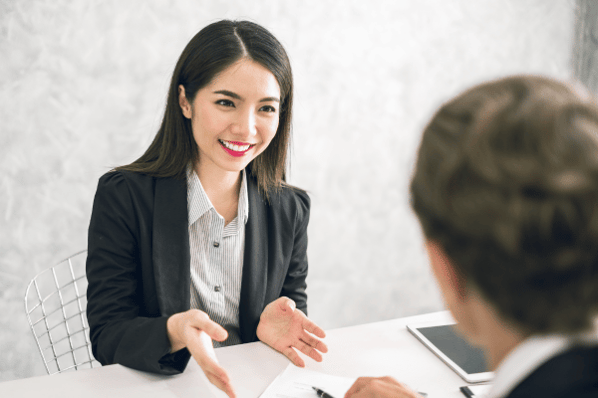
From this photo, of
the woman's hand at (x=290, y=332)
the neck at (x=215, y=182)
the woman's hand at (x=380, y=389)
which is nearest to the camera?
the woman's hand at (x=380, y=389)

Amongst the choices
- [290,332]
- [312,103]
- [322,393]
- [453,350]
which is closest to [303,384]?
[322,393]

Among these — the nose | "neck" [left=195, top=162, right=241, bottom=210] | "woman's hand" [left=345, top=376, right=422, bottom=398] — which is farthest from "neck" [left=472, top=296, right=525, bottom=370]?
"neck" [left=195, top=162, right=241, bottom=210]

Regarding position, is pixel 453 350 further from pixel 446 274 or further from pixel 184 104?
pixel 184 104

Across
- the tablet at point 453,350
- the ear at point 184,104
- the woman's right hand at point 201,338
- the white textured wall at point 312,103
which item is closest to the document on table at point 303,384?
the woman's right hand at point 201,338

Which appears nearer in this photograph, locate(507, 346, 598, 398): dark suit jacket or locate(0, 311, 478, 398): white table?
locate(507, 346, 598, 398): dark suit jacket

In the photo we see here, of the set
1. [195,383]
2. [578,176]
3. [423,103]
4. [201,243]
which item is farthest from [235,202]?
[423,103]

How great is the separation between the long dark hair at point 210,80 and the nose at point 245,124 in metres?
0.12

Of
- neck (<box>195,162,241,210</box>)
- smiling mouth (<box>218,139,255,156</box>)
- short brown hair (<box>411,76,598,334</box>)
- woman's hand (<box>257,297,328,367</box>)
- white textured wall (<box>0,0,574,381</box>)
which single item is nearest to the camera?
short brown hair (<box>411,76,598,334</box>)

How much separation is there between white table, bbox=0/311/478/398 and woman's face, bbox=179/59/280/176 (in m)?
0.51

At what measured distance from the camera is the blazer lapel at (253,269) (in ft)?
4.53

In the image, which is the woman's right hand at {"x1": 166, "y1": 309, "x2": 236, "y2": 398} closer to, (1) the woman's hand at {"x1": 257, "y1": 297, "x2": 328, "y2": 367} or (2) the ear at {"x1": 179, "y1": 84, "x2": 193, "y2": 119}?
(1) the woman's hand at {"x1": 257, "y1": 297, "x2": 328, "y2": 367}

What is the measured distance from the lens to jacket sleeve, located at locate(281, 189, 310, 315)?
1554 mm

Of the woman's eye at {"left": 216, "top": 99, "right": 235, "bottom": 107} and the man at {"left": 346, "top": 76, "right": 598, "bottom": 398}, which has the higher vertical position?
the woman's eye at {"left": 216, "top": 99, "right": 235, "bottom": 107}

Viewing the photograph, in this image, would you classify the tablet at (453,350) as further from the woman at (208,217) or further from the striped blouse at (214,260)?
the striped blouse at (214,260)
